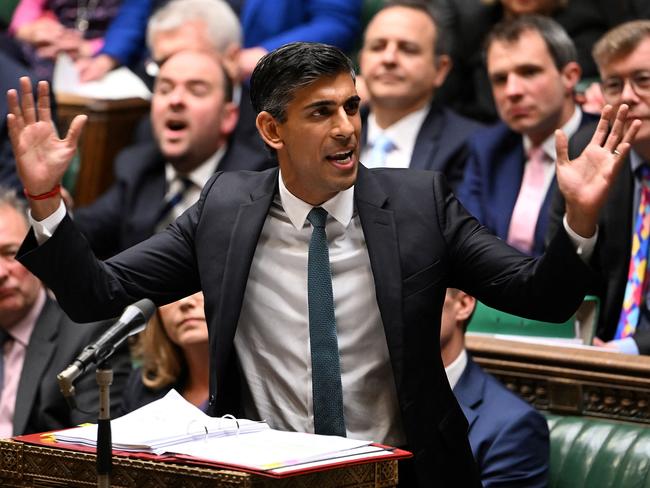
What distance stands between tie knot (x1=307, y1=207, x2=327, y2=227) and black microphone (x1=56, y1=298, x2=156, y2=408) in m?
0.34

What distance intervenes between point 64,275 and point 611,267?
171cm

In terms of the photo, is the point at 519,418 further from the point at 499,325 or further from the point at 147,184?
the point at 147,184

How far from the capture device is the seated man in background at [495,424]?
101 inches

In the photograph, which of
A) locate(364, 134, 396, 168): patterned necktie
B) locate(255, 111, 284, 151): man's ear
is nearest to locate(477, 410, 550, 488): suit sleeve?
locate(255, 111, 284, 151): man's ear

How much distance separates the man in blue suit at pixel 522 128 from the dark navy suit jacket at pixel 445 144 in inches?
3.5

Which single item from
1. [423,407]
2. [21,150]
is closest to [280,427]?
[423,407]

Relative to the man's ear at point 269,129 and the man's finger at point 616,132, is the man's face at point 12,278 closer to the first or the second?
the man's ear at point 269,129

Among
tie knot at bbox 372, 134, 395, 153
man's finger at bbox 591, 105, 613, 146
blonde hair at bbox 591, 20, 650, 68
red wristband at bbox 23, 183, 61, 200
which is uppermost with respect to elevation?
blonde hair at bbox 591, 20, 650, 68

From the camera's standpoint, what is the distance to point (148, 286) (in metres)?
2.08

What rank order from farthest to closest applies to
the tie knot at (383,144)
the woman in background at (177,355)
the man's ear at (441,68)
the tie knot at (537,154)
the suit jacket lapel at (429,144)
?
the man's ear at (441,68) → the tie knot at (383,144) → the suit jacket lapel at (429,144) → the tie knot at (537,154) → the woman in background at (177,355)

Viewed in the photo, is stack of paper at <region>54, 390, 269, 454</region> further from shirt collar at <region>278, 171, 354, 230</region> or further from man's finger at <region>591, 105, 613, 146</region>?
man's finger at <region>591, 105, 613, 146</region>

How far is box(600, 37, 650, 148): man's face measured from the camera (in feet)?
10.6

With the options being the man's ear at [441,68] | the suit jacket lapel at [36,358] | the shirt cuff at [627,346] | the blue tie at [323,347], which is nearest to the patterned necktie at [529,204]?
the man's ear at [441,68]

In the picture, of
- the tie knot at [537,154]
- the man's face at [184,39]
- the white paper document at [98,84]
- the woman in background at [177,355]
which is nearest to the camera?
the woman in background at [177,355]
